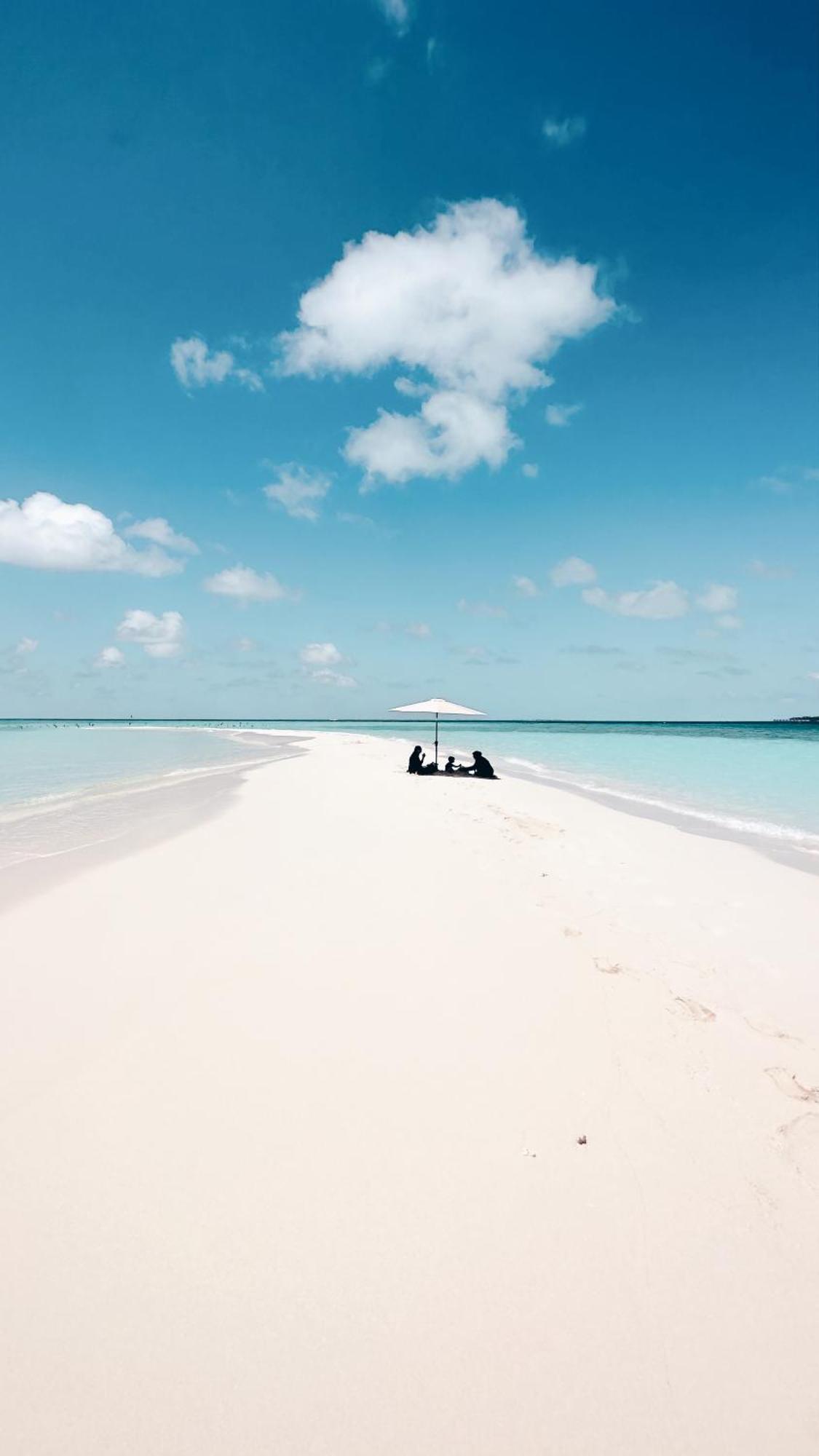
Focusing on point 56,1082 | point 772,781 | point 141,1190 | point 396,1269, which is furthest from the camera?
point 772,781

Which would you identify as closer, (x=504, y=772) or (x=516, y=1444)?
(x=516, y=1444)

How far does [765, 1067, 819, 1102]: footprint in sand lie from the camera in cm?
371

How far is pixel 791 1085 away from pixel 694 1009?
958mm

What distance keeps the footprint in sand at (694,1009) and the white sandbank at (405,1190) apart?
39 mm

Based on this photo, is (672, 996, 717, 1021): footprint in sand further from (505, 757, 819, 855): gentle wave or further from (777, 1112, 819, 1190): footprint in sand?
(505, 757, 819, 855): gentle wave

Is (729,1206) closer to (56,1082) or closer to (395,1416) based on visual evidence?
(395,1416)

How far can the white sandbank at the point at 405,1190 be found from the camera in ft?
6.76

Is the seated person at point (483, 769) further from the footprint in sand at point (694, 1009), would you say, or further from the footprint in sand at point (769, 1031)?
the footprint in sand at point (769, 1031)

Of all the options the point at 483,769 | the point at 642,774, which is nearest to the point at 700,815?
the point at 483,769

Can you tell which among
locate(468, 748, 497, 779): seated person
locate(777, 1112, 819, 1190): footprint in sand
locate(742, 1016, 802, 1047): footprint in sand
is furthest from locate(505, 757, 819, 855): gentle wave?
locate(777, 1112, 819, 1190): footprint in sand

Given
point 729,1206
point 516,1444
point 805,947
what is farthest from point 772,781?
point 516,1444

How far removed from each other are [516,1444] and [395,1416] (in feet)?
1.31

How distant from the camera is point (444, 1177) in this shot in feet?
9.75

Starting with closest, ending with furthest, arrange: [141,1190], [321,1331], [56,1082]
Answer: [321,1331] → [141,1190] → [56,1082]
